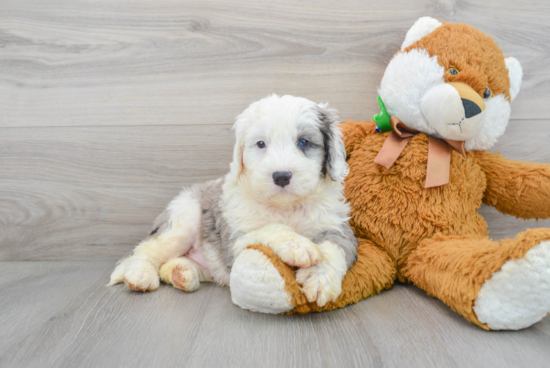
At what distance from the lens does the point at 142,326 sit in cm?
121

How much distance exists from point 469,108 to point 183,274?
4.07ft

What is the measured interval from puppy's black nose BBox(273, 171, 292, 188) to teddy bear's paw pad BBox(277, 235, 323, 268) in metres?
0.19

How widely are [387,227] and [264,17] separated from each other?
1.17 m

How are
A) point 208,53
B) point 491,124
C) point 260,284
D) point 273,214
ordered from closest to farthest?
point 260,284, point 273,214, point 491,124, point 208,53

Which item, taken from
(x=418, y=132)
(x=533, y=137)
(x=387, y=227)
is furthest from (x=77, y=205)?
(x=533, y=137)

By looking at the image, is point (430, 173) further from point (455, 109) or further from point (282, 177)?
point (282, 177)

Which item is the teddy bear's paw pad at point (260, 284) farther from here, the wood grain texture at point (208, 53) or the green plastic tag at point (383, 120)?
the wood grain texture at point (208, 53)

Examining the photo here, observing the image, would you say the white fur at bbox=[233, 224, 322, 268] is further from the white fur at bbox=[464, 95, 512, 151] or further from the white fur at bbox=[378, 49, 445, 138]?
the white fur at bbox=[464, 95, 512, 151]

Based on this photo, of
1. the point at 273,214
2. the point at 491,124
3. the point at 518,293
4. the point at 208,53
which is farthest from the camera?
the point at 208,53

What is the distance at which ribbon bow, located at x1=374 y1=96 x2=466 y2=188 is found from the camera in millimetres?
1442

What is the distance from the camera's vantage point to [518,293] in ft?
3.43

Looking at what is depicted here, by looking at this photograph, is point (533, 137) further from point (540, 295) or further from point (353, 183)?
point (540, 295)

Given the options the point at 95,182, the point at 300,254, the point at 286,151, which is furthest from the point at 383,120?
the point at 95,182

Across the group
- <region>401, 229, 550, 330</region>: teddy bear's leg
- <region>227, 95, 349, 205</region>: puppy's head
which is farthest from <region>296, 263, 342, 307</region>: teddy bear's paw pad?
<region>401, 229, 550, 330</region>: teddy bear's leg
